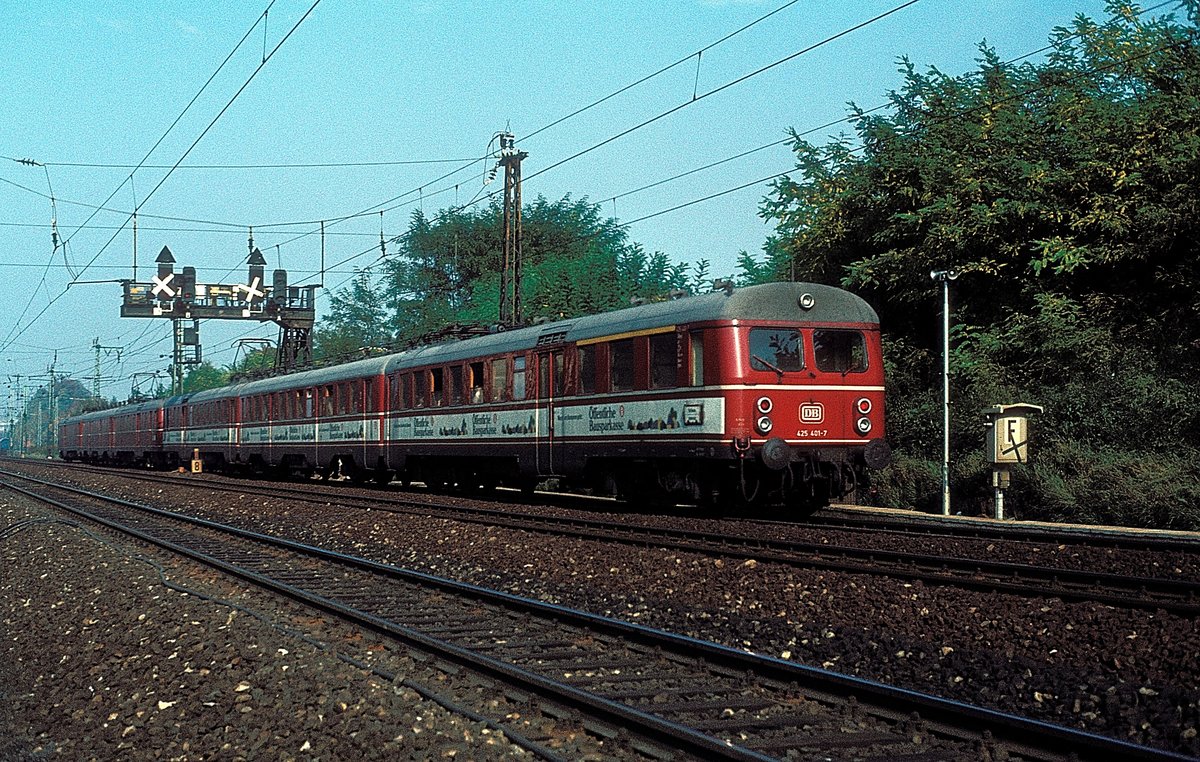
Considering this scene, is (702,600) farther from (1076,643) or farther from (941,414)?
(941,414)

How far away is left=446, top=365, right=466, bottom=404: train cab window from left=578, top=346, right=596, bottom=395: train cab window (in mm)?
4659

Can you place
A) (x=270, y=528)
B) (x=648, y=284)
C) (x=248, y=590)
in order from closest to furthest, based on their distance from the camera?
(x=248, y=590) → (x=270, y=528) → (x=648, y=284)

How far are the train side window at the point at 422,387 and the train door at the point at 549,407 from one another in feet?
17.1

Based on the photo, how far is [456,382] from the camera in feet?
75.7

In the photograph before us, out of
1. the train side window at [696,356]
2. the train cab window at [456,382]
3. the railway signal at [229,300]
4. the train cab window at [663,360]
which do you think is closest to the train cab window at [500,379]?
the train cab window at [456,382]

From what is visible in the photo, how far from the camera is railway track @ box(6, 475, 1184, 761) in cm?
546

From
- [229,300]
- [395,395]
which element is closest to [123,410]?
[229,300]

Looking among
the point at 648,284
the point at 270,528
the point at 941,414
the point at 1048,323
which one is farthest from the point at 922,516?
the point at 648,284

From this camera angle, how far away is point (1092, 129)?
21531 millimetres

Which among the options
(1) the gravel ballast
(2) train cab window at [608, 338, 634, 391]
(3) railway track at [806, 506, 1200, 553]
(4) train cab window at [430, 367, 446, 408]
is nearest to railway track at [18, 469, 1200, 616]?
(3) railway track at [806, 506, 1200, 553]

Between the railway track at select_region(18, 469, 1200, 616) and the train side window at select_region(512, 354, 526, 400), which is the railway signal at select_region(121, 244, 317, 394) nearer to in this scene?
the train side window at select_region(512, 354, 526, 400)

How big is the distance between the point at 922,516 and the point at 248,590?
37.8 feet

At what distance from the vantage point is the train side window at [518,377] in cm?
2042

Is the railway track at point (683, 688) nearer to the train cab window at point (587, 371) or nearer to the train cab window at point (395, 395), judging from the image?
the train cab window at point (587, 371)
